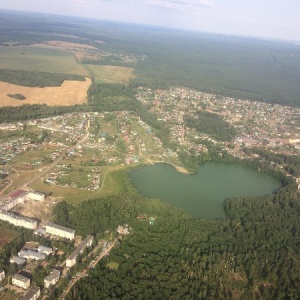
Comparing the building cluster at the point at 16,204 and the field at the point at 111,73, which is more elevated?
the building cluster at the point at 16,204

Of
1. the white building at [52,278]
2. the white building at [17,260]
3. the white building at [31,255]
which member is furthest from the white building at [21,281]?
the white building at [31,255]

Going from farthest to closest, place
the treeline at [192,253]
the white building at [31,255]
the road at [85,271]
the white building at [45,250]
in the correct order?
1. the white building at [45,250]
2. the white building at [31,255]
3. the treeline at [192,253]
4. the road at [85,271]

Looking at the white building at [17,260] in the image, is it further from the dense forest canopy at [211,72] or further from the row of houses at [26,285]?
the dense forest canopy at [211,72]

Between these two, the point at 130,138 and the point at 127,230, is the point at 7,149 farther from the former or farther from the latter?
the point at 127,230

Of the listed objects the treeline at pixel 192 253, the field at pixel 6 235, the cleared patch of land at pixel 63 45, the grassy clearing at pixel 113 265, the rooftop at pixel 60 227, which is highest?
the rooftop at pixel 60 227

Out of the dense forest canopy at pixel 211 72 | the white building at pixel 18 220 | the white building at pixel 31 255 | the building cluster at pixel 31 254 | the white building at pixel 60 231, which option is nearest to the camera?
the building cluster at pixel 31 254

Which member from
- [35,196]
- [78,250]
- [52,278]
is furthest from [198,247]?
[35,196]

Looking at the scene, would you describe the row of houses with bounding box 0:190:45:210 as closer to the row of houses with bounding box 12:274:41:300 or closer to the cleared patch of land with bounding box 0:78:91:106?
the row of houses with bounding box 12:274:41:300

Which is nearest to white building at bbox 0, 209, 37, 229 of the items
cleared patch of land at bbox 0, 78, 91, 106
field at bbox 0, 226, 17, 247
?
field at bbox 0, 226, 17, 247
